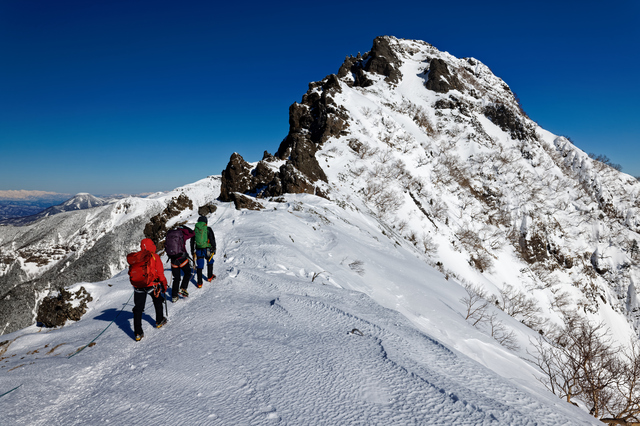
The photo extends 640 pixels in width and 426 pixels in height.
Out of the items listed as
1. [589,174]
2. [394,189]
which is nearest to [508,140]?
[589,174]

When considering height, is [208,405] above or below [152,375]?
above

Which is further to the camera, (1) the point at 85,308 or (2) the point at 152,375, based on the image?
(1) the point at 85,308

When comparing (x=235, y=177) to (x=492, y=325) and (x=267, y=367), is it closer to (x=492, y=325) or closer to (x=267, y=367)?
(x=492, y=325)

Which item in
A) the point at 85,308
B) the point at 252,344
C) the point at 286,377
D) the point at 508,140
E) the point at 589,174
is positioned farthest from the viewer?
the point at 508,140

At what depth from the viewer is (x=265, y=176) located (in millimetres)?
27688

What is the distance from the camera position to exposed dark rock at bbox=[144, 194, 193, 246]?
1288 inches

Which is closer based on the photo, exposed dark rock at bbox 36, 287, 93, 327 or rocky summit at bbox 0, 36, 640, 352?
exposed dark rock at bbox 36, 287, 93, 327

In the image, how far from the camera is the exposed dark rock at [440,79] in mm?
53719

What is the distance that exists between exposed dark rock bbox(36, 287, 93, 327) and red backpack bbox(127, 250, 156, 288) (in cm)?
380

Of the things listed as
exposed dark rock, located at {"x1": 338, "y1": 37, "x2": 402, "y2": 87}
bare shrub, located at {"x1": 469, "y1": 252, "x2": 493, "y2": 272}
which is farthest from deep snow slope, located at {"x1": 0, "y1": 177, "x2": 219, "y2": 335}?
bare shrub, located at {"x1": 469, "y1": 252, "x2": 493, "y2": 272}

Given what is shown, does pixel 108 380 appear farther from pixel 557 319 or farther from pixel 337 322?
pixel 557 319

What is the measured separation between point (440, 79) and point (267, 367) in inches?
2495

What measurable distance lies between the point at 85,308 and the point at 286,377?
690 cm

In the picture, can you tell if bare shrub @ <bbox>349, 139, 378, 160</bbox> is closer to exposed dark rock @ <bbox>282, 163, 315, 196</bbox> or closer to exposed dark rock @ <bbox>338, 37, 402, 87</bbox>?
exposed dark rock @ <bbox>282, 163, 315, 196</bbox>
